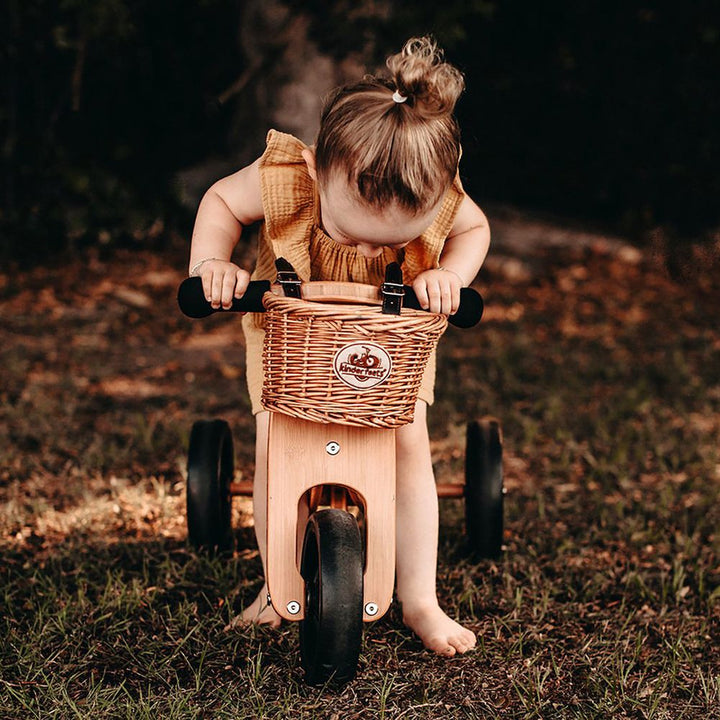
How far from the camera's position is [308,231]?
2.42 meters

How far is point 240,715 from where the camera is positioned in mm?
2186

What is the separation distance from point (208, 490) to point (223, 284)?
0.84 meters

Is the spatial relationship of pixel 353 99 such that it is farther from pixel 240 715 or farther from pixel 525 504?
pixel 525 504

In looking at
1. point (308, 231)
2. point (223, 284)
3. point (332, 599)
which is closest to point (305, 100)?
point (308, 231)

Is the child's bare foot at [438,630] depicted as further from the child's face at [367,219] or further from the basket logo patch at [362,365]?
the child's face at [367,219]

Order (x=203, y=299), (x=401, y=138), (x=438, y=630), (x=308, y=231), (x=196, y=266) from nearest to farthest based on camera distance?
(x=401, y=138) → (x=203, y=299) → (x=196, y=266) → (x=308, y=231) → (x=438, y=630)

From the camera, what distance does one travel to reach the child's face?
6.86 ft

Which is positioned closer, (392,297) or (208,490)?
(392,297)

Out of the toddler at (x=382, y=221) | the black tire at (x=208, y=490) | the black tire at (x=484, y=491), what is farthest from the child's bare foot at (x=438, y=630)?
the black tire at (x=208, y=490)

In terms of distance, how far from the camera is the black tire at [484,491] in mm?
2855

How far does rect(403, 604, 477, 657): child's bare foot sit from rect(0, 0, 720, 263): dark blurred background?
385 cm

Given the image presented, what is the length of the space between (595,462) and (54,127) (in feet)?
14.3

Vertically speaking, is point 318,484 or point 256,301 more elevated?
point 256,301

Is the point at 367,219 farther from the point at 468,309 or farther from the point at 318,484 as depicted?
the point at 318,484
